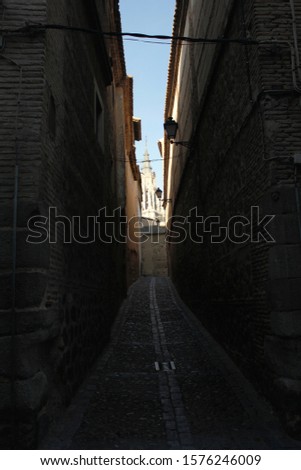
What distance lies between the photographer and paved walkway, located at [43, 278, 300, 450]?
3.83 metres

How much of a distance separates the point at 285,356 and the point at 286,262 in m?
0.99

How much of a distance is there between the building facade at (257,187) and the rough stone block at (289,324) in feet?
0.03

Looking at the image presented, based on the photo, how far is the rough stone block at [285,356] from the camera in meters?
3.97

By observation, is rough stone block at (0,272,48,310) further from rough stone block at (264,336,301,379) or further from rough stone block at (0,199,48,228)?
rough stone block at (264,336,301,379)

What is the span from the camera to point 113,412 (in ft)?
14.9

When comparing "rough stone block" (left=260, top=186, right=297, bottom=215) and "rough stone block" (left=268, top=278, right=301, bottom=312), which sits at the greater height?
"rough stone block" (left=260, top=186, right=297, bottom=215)

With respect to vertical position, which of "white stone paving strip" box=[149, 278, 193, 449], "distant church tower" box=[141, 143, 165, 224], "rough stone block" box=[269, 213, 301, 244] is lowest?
"white stone paving strip" box=[149, 278, 193, 449]

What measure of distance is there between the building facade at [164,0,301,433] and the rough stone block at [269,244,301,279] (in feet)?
0.03

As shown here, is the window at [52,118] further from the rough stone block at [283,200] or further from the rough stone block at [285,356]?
the rough stone block at [285,356]

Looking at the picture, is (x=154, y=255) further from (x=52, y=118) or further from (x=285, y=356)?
(x=285, y=356)

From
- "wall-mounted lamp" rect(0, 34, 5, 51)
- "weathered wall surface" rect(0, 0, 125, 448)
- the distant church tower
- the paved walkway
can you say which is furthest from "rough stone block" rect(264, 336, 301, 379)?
the distant church tower

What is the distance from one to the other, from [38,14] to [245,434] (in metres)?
5.03

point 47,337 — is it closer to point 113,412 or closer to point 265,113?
point 113,412

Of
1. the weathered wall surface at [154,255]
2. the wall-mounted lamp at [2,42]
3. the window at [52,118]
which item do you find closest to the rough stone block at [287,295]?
the window at [52,118]
